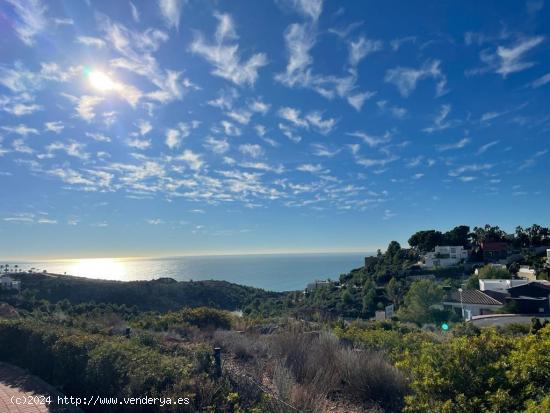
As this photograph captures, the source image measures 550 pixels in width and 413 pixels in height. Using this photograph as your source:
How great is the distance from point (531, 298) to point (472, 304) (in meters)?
4.49

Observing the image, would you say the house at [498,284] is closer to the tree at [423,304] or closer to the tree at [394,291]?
the tree at [423,304]

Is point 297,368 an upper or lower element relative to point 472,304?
upper

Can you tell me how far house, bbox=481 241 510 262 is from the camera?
58.1 meters

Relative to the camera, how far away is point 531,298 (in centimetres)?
3056

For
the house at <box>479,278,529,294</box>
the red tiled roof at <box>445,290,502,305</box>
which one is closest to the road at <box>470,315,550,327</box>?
the red tiled roof at <box>445,290,502,305</box>

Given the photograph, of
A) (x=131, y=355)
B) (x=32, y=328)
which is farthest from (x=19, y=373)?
(x=131, y=355)

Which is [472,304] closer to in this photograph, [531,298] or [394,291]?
[531,298]

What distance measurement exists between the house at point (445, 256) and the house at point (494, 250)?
3.22m

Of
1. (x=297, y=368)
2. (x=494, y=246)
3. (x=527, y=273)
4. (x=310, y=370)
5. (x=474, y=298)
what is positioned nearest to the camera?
(x=310, y=370)

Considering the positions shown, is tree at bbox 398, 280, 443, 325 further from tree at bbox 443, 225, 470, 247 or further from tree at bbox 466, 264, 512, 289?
tree at bbox 443, 225, 470, 247

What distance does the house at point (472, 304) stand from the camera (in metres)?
31.8

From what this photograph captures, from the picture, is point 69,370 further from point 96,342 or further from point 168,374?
point 168,374

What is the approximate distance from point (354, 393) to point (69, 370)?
4469 millimetres

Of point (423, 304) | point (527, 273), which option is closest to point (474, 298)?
point (423, 304)
